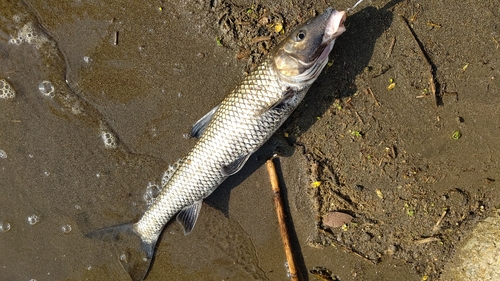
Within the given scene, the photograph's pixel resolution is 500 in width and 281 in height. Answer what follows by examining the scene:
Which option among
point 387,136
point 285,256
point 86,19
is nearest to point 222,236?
point 285,256

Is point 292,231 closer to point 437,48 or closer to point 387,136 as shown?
point 387,136

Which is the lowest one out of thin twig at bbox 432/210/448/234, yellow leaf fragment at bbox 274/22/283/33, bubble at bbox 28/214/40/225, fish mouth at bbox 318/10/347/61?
bubble at bbox 28/214/40/225

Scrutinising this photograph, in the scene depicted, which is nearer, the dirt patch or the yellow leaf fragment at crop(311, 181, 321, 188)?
the dirt patch

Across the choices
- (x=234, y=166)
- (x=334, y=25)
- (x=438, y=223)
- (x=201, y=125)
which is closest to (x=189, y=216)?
(x=234, y=166)

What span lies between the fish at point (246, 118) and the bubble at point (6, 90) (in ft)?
6.97

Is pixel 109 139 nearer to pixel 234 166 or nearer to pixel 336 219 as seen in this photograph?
pixel 234 166

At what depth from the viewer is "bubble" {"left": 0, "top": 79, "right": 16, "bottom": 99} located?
394 centimetres

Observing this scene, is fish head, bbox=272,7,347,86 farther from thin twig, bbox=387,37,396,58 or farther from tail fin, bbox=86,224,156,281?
tail fin, bbox=86,224,156,281

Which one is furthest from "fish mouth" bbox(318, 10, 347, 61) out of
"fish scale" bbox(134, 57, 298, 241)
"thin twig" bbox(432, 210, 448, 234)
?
"thin twig" bbox(432, 210, 448, 234)

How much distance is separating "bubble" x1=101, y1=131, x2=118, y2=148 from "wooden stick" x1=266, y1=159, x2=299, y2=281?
186 cm

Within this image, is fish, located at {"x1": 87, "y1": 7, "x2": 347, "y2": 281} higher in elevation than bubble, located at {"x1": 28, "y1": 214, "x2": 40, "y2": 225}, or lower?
higher

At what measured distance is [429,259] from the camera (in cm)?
393

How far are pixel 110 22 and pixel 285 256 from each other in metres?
3.47

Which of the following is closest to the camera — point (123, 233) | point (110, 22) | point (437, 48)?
point (437, 48)
